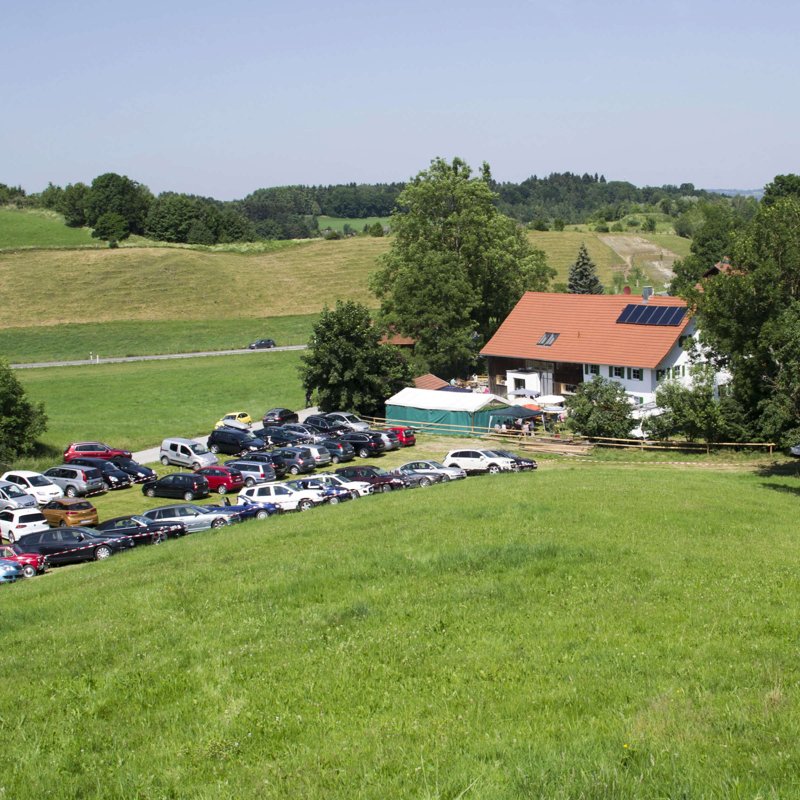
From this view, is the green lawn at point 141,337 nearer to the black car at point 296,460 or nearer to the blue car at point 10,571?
the black car at point 296,460

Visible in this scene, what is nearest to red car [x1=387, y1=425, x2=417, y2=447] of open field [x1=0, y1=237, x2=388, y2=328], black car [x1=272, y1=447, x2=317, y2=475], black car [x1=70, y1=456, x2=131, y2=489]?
Answer: black car [x1=272, y1=447, x2=317, y2=475]

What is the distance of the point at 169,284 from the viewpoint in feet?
412

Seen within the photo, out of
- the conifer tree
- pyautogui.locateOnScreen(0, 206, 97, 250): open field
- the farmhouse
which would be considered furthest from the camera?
pyautogui.locateOnScreen(0, 206, 97, 250): open field

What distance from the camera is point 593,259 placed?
138750 mm

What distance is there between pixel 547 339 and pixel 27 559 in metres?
43.8

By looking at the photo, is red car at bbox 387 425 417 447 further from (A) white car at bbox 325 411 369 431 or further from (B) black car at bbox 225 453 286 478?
(B) black car at bbox 225 453 286 478

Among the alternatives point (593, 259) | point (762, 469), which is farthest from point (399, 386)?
point (593, 259)

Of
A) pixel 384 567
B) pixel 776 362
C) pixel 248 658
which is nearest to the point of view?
pixel 248 658

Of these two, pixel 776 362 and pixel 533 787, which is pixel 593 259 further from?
pixel 533 787

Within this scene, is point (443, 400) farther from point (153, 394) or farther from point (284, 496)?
point (153, 394)

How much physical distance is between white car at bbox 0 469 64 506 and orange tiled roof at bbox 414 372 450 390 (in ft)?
95.3

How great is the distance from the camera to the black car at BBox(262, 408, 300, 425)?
58.0 meters

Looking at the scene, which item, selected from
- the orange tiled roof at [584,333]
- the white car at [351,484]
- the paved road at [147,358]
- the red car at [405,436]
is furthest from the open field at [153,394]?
the white car at [351,484]

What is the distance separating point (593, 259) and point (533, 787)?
136m
